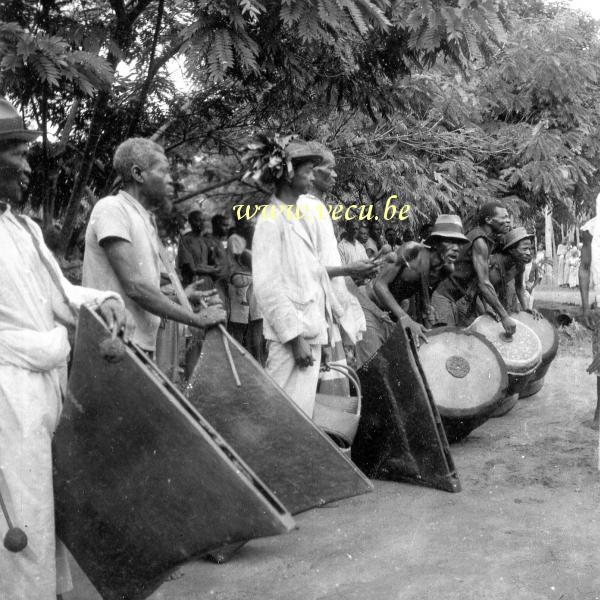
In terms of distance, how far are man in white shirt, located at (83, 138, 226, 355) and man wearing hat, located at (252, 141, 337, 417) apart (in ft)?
2.59

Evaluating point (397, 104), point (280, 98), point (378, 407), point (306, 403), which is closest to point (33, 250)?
point (306, 403)

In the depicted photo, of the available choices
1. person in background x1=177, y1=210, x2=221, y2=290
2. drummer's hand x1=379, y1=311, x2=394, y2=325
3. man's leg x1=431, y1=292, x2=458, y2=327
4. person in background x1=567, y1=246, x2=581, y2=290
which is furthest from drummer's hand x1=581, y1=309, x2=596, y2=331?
person in background x1=567, y1=246, x2=581, y2=290

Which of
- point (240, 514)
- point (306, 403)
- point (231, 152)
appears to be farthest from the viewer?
point (231, 152)

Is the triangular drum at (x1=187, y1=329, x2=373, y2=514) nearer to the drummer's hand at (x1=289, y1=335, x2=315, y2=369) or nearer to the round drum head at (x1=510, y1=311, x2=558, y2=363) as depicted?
the drummer's hand at (x1=289, y1=335, x2=315, y2=369)

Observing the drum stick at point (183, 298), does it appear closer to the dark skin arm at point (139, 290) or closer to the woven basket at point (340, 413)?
the dark skin arm at point (139, 290)

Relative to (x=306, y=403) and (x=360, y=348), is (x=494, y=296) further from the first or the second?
(x=306, y=403)

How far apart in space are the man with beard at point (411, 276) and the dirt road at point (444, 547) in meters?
1.43

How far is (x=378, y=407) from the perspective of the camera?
506 cm

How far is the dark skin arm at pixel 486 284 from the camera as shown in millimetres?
6734

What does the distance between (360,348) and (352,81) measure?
2.16 metres

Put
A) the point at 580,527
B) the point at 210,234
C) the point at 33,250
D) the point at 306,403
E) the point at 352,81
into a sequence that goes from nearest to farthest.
Result: the point at 33,250
the point at 580,527
the point at 306,403
the point at 352,81
the point at 210,234

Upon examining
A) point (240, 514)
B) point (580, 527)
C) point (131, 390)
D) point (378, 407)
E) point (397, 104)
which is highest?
point (397, 104)

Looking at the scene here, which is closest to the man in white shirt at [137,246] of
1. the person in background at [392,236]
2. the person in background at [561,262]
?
the person in background at [392,236]

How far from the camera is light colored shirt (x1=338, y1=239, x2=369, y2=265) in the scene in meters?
8.35
